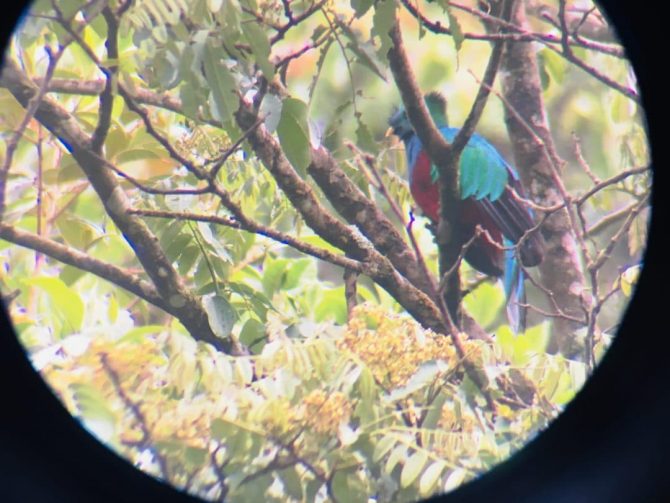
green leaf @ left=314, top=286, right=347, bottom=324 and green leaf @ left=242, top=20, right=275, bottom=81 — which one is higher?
green leaf @ left=242, top=20, right=275, bottom=81

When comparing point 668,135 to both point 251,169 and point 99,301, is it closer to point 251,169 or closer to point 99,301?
point 251,169

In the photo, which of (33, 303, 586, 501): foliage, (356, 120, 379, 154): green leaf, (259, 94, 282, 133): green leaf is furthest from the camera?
(356, 120, 379, 154): green leaf

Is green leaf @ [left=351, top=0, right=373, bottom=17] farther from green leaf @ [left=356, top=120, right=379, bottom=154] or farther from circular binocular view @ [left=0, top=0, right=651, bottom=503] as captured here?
green leaf @ [left=356, top=120, right=379, bottom=154]

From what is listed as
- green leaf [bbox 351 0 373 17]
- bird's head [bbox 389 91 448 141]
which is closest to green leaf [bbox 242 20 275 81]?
green leaf [bbox 351 0 373 17]

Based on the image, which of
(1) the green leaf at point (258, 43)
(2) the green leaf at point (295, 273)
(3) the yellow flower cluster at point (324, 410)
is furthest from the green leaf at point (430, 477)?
(1) the green leaf at point (258, 43)

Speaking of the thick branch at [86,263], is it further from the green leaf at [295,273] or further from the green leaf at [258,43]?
the green leaf at [258,43]
